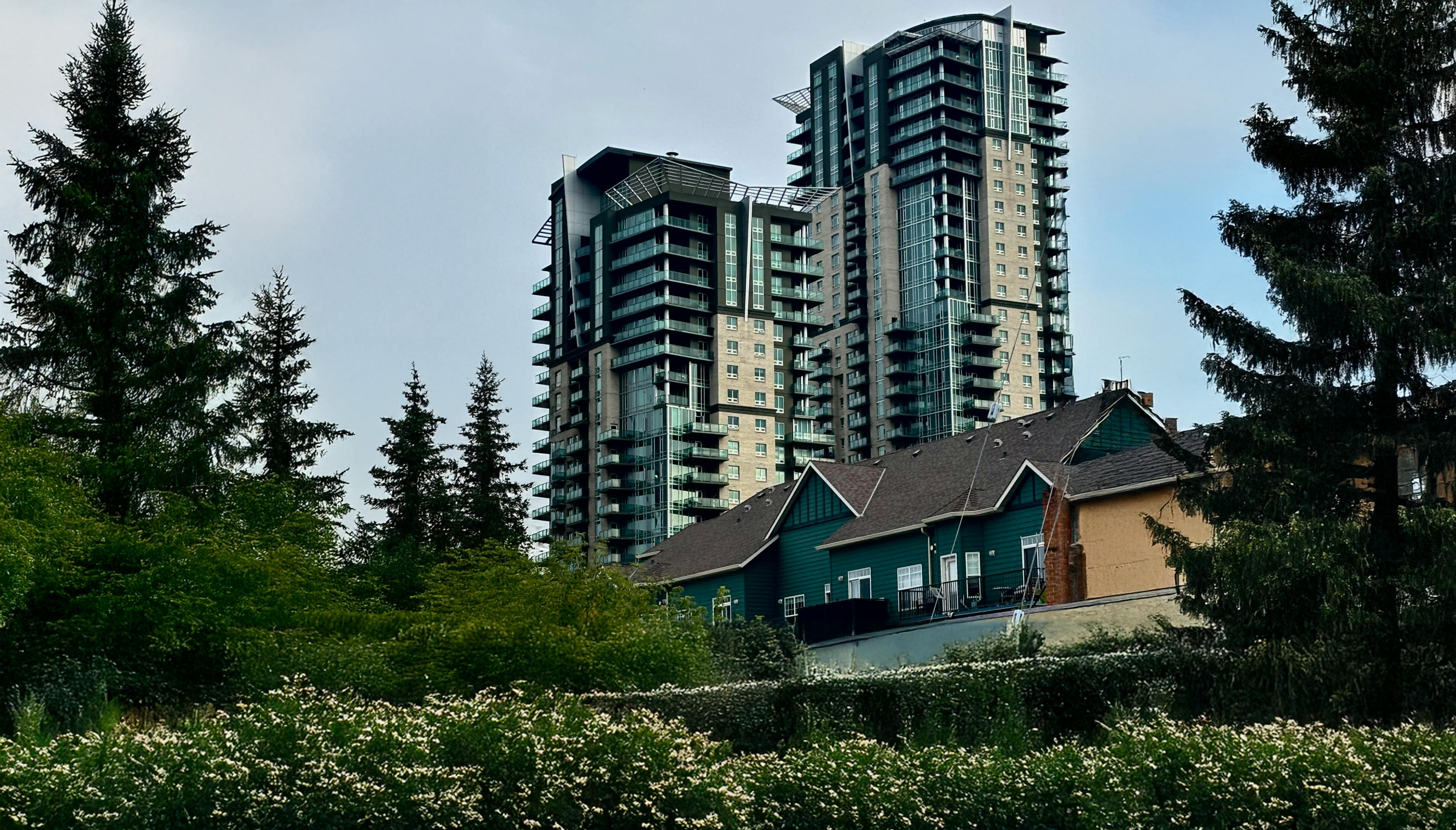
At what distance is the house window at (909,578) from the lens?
4691cm

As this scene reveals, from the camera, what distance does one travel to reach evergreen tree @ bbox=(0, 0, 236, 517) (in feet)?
110

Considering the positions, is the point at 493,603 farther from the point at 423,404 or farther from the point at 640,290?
the point at 640,290

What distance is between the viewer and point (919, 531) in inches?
1853

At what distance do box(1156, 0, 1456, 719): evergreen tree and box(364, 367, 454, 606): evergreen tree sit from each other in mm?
41887

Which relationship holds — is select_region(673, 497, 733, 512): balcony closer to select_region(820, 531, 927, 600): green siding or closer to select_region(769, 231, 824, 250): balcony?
select_region(769, 231, 824, 250): balcony

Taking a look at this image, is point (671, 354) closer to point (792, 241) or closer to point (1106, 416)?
point (792, 241)

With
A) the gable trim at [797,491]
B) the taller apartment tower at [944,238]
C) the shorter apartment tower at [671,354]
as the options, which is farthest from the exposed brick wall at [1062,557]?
the taller apartment tower at [944,238]

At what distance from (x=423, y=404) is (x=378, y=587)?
20.0 m

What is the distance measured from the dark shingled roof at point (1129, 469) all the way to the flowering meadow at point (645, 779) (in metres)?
21.1

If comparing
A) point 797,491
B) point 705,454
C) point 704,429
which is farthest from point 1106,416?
point 704,429

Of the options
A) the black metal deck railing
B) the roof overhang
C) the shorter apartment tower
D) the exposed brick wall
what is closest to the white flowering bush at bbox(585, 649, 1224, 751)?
the exposed brick wall

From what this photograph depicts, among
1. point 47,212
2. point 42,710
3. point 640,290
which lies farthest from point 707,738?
point 640,290

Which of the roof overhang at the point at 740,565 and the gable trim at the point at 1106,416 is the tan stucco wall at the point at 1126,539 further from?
the roof overhang at the point at 740,565

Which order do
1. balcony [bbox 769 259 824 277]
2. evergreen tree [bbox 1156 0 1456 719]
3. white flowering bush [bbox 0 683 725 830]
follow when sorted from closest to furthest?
white flowering bush [bbox 0 683 725 830], evergreen tree [bbox 1156 0 1456 719], balcony [bbox 769 259 824 277]
